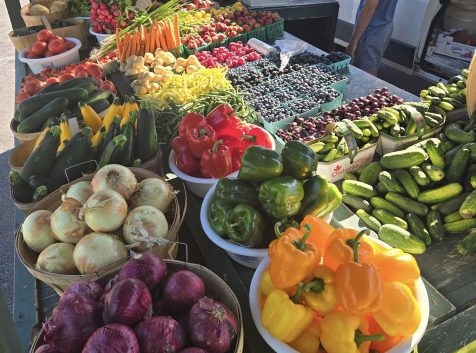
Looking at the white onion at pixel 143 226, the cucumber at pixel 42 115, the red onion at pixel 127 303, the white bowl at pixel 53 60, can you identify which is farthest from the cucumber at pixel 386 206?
the white bowl at pixel 53 60

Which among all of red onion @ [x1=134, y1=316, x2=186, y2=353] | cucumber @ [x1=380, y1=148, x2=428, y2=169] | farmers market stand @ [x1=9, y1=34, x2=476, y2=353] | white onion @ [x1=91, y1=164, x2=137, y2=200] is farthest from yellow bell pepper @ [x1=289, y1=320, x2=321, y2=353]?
cucumber @ [x1=380, y1=148, x2=428, y2=169]

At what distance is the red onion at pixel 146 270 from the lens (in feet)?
4.13

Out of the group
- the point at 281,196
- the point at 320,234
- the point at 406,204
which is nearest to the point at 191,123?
the point at 281,196

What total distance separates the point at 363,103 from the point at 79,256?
2087 mm

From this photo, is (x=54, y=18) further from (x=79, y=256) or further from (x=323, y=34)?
(x=79, y=256)

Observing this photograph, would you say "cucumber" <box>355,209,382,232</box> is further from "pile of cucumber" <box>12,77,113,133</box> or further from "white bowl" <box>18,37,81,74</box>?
"white bowl" <box>18,37,81,74</box>

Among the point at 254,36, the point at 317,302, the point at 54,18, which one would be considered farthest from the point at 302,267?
the point at 54,18

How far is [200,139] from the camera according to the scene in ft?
6.61

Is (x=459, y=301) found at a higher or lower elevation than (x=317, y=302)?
lower

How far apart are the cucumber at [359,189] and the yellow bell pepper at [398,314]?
38.9 inches

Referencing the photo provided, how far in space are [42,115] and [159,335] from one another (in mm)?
1990

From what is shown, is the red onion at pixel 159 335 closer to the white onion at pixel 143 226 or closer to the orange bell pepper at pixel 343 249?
the white onion at pixel 143 226

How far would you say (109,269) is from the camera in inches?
55.2

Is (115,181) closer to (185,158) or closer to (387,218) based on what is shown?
(185,158)
